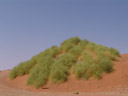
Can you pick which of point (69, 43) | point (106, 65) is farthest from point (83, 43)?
point (106, 65)

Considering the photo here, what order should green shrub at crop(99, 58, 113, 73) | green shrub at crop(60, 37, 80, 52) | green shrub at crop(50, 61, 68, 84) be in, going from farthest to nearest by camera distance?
green shrub at crop(60, 37, 80, 52)
green shrub at crop(99, 58, 113, 73)
green shrub at crop(50, 61, 68, 84)

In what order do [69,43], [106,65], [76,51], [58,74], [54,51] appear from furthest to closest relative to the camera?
1. [69,43]
2. [54,51]
3. [76,51]
4. [106,65]
5. [58,74]

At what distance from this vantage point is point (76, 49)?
20.5m

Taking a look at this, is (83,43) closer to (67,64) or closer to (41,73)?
(67,64)

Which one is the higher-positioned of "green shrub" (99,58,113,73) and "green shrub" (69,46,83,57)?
"green shrub" (69,46,83,57)

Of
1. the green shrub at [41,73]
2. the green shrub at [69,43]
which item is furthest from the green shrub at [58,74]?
the green shrub at [69,43]

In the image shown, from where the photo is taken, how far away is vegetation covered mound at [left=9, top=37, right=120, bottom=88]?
1692 centimetres

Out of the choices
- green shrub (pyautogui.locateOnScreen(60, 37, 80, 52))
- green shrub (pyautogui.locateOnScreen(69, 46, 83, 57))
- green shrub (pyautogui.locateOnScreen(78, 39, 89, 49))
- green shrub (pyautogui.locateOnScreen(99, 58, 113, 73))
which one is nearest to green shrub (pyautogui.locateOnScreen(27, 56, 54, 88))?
green shrub (pyautogui.locateOnScreen(69, 46, 83, 57))

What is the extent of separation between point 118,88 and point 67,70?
205 inches

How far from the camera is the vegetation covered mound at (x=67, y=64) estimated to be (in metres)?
16.9

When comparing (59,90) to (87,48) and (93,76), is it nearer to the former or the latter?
(93,76)

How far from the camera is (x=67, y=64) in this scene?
18.5m

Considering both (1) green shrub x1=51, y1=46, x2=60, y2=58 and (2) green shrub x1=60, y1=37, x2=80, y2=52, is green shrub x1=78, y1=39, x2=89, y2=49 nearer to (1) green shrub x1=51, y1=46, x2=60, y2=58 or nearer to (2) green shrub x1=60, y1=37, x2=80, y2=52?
(2) green shrub x1=60, y1=37, x2=80, y2=52

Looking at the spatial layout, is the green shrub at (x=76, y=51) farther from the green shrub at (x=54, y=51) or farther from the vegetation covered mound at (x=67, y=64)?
the green shrub at (x=54, y=51)
